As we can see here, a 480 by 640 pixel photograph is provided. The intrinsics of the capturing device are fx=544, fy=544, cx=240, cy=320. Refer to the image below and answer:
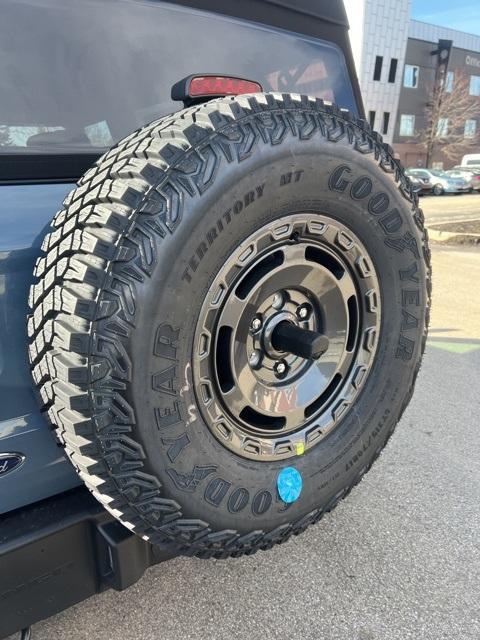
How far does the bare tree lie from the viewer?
41906 mm

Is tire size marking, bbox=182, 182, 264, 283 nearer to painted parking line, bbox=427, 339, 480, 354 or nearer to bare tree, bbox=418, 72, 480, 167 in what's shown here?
painted parking line, bbox=427, 339, 480, 354

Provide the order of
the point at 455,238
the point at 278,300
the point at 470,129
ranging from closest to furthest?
the point at 278,300
the point at 455,238
the point at 470,129

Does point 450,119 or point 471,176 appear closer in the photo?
point 471,176

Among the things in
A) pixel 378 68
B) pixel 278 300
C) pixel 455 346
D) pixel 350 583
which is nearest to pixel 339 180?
pixel 278 300

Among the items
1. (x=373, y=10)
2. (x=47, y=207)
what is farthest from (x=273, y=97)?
(x=373, y=10)

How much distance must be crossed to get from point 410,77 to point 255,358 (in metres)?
45.2

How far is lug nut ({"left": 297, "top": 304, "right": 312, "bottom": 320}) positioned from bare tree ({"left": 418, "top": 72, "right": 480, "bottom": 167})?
44.8 meters

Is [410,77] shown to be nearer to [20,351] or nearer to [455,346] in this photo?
[455,346]

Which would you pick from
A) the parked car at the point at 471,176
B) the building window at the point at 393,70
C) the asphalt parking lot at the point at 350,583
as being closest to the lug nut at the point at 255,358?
the asphalt parking lot at the point at 350,583

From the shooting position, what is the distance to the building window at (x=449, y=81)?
4244cm

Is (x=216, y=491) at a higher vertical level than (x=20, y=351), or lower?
lower

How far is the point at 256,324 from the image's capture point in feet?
5.51

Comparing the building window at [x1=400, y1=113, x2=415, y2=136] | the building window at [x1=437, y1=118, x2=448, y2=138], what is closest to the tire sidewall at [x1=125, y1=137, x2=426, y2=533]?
the building window at [x1=400, y1=113, x2=415, y2=136]

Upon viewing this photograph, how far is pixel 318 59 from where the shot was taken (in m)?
2.43
